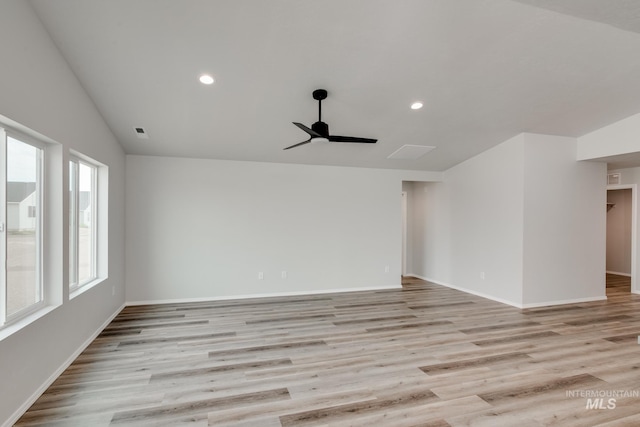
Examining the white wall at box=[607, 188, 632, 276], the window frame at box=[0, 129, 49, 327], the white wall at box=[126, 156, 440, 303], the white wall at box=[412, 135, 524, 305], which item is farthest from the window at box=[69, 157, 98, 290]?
the white wall at box=[607, 188, 632, 276]

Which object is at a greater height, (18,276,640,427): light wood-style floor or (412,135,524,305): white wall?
(412,135,524,305): white wall

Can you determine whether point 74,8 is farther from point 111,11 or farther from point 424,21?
point 424,21

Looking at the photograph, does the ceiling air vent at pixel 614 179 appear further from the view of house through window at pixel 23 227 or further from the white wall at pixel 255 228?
the view of house through window at pixel 23 227

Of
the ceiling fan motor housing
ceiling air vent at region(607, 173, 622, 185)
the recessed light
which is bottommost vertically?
ceiling air vent at region(607, 173, 622, 185)

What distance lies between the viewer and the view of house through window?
2.29 meters

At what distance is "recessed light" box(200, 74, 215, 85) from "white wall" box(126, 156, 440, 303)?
220cm

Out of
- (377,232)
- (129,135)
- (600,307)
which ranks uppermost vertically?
(129,135)

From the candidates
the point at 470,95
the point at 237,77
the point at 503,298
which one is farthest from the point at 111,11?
the point at 503,298

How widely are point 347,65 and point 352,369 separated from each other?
2.96 meters

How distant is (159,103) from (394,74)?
2713 mm

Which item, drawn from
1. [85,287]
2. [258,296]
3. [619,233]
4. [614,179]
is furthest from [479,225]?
[85,287]

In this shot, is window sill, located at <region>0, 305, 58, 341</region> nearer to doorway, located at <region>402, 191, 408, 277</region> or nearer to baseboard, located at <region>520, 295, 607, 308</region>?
baseboard, located at <region>520, 295, 607, 308</region>

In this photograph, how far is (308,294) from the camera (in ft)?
18.7

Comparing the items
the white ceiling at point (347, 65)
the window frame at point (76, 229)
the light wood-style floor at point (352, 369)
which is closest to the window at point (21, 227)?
the window frame at point (76, 229)
